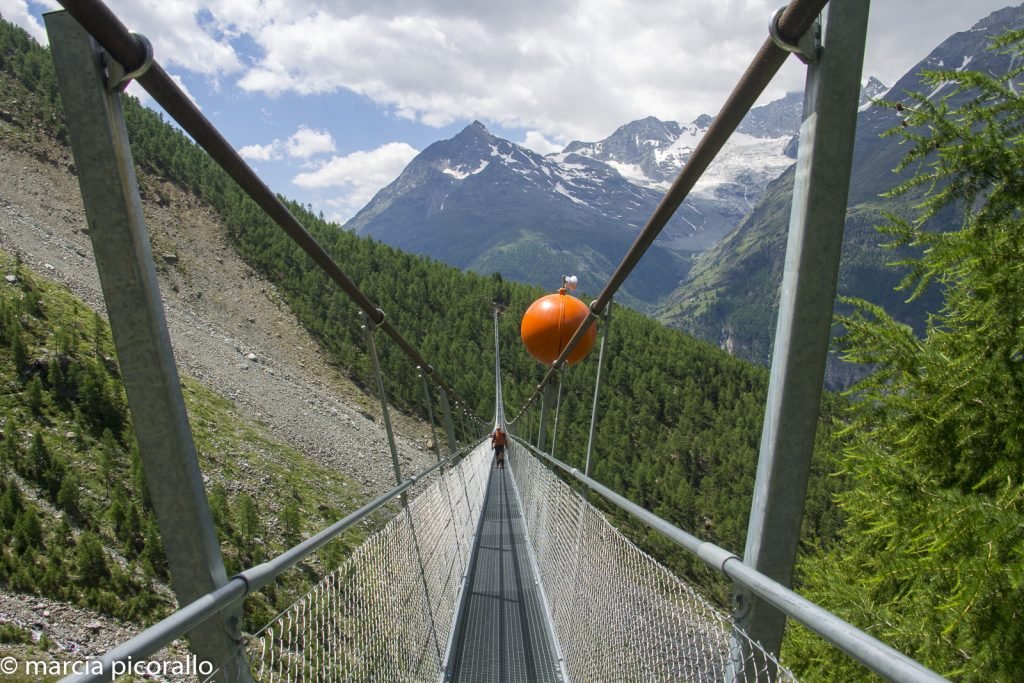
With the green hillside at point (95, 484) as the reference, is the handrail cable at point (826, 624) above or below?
above

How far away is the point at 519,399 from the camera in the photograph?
183 feet

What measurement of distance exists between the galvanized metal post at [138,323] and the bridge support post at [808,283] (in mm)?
925

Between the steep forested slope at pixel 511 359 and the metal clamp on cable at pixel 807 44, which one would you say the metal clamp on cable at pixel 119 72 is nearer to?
the metal clamp on cable at pixel 807 44

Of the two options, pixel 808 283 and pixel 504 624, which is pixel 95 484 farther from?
pixel 808 283

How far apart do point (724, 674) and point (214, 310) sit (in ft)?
132

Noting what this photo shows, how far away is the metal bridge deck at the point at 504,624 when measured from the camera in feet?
11.2

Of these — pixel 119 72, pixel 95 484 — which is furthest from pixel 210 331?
pixel 119 72

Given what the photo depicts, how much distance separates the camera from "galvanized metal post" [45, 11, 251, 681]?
107cm

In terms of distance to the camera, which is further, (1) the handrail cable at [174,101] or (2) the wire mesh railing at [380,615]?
(2) the wire mesh railing at [380,615]

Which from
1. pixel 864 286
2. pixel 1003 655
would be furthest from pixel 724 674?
pixel 864 286

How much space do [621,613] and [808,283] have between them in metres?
1.65

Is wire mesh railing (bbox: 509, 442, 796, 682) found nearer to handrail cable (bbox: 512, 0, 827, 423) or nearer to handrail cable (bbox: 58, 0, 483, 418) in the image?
handrail cable (bbox: 512, 0, 827, 423)

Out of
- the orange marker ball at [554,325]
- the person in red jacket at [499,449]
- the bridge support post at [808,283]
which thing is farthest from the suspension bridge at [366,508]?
the person in red jacket at [499,449]

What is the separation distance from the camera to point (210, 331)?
32062mm
